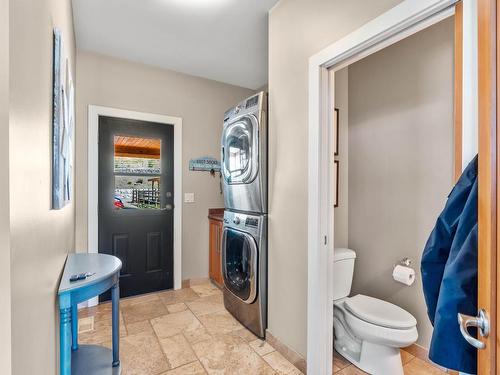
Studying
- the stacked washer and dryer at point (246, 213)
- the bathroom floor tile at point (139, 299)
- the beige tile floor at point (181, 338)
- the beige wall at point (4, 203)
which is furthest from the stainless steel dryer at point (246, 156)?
the beige wall at point (4, 203)

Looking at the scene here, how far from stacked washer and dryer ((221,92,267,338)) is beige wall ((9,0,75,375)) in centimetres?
138

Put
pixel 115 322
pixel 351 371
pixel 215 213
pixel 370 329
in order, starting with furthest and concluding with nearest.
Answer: pixel 215 213 → pixel 351 371 → pixel 370 329 → pixel 115 322

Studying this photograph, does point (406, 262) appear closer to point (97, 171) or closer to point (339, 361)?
point (339, 361)

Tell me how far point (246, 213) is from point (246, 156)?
0.48 meters

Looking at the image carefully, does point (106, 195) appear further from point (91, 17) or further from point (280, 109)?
point (280, 109)

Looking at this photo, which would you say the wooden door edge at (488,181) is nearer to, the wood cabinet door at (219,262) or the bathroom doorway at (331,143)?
the bathroom doorway at (331,143)

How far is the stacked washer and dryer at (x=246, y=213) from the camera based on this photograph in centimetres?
215

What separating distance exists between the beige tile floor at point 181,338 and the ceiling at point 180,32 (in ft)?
8.42

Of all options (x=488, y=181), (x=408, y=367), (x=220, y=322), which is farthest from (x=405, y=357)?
(x=488, y=181)

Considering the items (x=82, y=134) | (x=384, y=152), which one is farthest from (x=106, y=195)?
(x=384, y=152)

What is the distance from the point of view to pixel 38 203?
2.72 ft

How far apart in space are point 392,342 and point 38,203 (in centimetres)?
192

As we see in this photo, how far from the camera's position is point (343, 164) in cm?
247

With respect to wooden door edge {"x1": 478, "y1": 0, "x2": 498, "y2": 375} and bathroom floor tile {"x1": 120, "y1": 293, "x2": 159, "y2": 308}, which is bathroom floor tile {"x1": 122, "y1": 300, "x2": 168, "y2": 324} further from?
wooden door edge {"x1": 478, "y1": 0, "x2": 498, "y2": 375}
